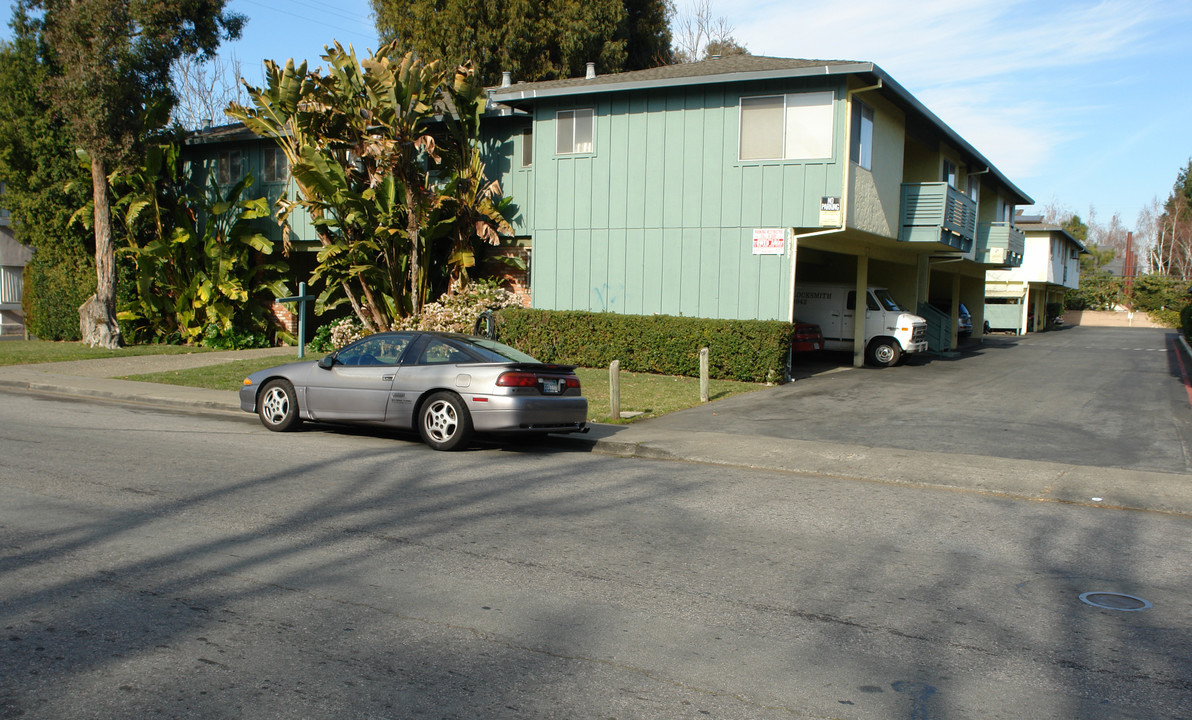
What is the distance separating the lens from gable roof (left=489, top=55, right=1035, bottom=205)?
1764 cm

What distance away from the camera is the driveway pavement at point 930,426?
9672 millimetres

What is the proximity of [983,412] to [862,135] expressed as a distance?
23.2ft

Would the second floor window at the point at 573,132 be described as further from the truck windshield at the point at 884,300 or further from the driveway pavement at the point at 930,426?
the truck windshield at the point at 884,300

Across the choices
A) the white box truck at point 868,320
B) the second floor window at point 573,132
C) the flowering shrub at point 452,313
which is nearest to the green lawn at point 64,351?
the flowering shrub at point 452,313

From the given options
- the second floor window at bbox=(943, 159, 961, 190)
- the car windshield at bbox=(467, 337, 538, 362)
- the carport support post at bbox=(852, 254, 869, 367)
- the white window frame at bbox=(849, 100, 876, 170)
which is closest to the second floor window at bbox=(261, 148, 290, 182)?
the white window frame at bbox=(849, 100, 876, 170)

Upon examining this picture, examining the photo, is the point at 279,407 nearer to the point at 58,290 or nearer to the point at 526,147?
the point at 526,147

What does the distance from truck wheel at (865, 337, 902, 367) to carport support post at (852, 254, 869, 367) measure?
0.96ft

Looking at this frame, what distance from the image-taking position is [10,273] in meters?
34.2

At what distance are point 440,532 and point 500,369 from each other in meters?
3.87

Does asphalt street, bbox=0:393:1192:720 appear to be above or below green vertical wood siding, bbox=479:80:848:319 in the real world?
below

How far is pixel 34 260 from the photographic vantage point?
26766mm

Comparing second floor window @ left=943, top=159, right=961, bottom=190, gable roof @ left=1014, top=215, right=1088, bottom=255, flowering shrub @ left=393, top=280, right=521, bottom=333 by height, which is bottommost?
flowering shrub @ left=393, top=280, right=521, bottom=333

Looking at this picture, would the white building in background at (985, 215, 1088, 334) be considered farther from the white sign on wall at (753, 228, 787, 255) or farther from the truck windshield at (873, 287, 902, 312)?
the white sign on wall at (753, 228, 787, 255)

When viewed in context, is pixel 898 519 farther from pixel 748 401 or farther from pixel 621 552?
pixel 748 401
